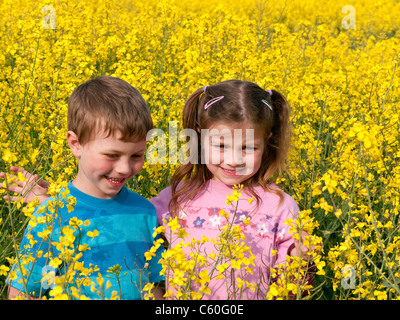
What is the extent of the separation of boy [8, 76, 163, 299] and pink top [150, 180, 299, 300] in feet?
0.80

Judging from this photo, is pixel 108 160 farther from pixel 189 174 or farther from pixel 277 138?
pixel 277 138

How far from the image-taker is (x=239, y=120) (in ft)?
7.67

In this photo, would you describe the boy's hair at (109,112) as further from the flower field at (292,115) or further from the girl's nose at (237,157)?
the girl's nose at (237,157)

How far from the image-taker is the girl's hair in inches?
93.5

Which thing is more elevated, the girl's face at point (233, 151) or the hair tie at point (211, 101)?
the hair tie at point (211, 101)

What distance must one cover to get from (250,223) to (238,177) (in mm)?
204

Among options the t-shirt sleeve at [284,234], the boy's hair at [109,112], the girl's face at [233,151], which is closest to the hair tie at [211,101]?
the girl's face at [233,151]

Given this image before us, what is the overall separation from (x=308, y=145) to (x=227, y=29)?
2.28 metres

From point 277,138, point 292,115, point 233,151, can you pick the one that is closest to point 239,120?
point 233,151

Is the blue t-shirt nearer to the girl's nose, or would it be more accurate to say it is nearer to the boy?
the boy

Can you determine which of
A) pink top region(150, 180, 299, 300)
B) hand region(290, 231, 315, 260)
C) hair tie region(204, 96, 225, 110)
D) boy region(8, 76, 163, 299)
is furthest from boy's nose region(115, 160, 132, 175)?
hand region(290, 231, 315, 260)

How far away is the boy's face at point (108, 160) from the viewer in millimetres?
2021

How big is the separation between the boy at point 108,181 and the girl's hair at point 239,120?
11.9 inches

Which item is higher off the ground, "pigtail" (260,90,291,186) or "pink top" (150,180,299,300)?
"pigtail" (260,90,291,186)
